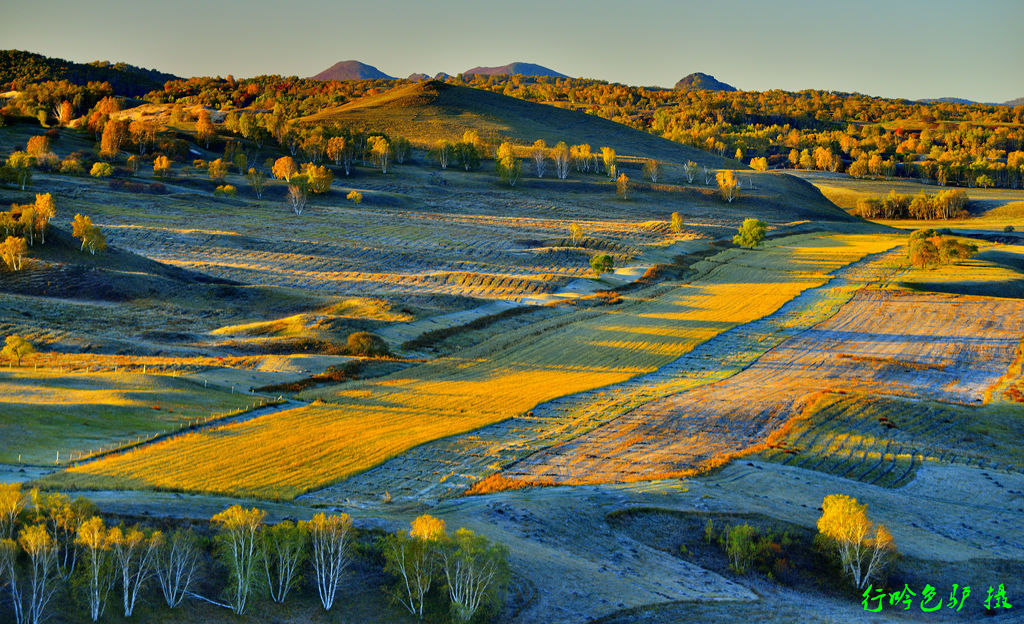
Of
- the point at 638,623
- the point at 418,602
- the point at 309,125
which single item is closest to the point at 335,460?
the point at 418,602

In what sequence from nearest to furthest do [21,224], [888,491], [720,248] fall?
[888,491] < [21,224] < [720,248]

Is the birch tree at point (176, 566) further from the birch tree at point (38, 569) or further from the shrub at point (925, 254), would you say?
the shrub at point (925, 254)

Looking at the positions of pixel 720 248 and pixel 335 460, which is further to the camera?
pixel 720 248

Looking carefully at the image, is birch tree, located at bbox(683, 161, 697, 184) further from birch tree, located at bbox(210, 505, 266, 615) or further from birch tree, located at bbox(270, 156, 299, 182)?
birch tree, located at bbox(210, 505, 266, 615)

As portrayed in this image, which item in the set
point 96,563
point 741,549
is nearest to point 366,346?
point 741,549

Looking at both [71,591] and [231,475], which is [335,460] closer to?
[231,475]

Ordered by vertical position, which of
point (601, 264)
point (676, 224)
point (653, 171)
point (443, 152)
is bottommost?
point (601, 264)

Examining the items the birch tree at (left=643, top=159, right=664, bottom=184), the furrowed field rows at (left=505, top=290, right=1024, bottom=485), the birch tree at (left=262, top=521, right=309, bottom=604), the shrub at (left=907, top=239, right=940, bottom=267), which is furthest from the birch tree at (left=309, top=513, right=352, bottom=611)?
the birch tree at (left=643, top=159, right=664, bottom=184)

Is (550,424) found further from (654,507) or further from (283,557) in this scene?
(283,557)
